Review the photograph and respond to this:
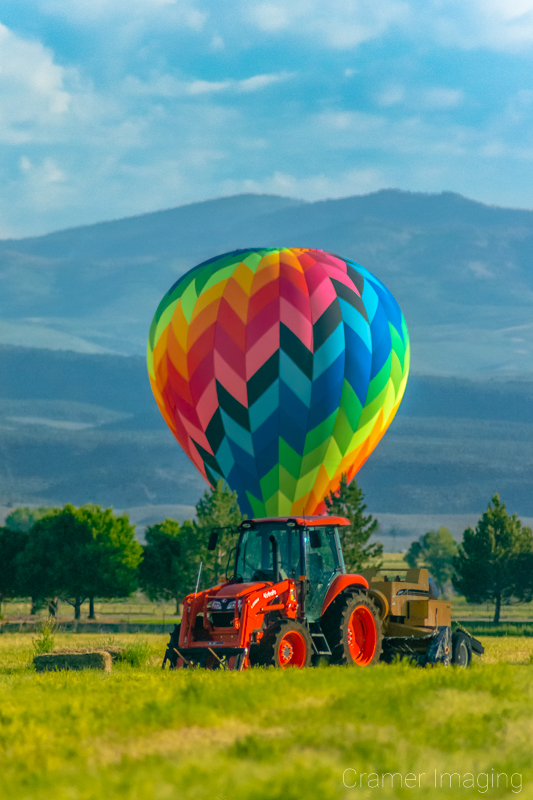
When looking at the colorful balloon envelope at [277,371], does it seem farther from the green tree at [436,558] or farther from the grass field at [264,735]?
the green tree at [436,558]

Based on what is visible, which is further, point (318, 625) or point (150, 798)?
point (318, 625)

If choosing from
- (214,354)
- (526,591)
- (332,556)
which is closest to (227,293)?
(214,354)

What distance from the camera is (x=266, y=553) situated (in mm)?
21594

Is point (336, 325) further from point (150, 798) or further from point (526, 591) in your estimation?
point (150, 798)

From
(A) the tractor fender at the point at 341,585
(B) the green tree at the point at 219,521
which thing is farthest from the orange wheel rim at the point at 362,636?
(B) the green tree at the point at 219,521

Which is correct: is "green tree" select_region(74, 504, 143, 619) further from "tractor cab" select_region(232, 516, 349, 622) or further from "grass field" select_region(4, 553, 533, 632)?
"tractor cab" select_region(232, 516, 349, 622)

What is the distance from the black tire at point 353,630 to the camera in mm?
20344

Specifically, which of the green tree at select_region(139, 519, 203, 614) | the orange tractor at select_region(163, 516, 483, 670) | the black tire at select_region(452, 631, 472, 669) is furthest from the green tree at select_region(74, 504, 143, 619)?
the orange tractor at select_region(163, 516, 483, 670)

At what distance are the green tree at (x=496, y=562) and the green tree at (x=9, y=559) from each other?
3378 cm

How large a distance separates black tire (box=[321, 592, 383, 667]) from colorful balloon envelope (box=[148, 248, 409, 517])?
3536 cm

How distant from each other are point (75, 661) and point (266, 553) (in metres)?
A: 4.60

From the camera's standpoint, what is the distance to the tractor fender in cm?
2075

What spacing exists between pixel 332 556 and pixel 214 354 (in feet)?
120

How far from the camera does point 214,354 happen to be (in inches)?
2263
